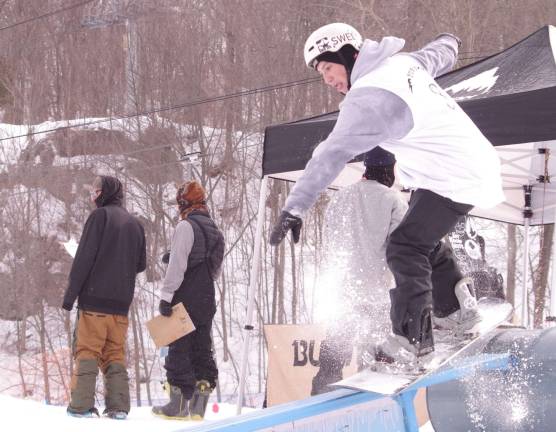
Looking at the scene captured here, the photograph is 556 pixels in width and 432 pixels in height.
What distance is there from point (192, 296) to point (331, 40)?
2.48 metres

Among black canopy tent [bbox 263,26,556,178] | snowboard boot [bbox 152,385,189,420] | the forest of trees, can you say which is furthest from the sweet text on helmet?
the forest of trees

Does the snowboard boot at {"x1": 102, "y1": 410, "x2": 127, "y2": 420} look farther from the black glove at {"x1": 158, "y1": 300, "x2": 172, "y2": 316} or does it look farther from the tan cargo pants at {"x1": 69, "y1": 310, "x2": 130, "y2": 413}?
the black glove at {"x1": 158, "y1": 300, "x2": 172, "y2": 316}

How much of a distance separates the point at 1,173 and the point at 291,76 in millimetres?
6514

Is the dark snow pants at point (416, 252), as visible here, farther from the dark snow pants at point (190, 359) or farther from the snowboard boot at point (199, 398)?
the snowboard boot at point (199, 398)

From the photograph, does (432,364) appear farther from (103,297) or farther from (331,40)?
(103,297)

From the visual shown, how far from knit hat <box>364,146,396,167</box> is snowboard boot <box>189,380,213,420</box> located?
2.06m

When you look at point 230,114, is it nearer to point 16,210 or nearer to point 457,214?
point 16,210

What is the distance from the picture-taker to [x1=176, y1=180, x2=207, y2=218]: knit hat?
15.8 feet

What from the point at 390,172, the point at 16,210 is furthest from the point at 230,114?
the point at 390,172

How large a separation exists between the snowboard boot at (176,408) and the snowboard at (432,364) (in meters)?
2.23

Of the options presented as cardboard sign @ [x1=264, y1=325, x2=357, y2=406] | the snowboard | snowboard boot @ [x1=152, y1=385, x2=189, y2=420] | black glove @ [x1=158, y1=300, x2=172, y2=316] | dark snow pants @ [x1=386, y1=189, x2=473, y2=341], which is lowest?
snowboard boot @ [x1=152, y1=385, x2=189, y2=420]

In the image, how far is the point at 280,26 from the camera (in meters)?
16.2

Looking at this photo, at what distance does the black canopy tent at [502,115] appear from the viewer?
3.88 m

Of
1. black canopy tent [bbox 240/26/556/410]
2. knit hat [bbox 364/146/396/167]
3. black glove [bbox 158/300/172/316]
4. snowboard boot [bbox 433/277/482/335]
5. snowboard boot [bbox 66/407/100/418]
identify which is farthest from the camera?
black glove [bbox 158/300/172/316]
